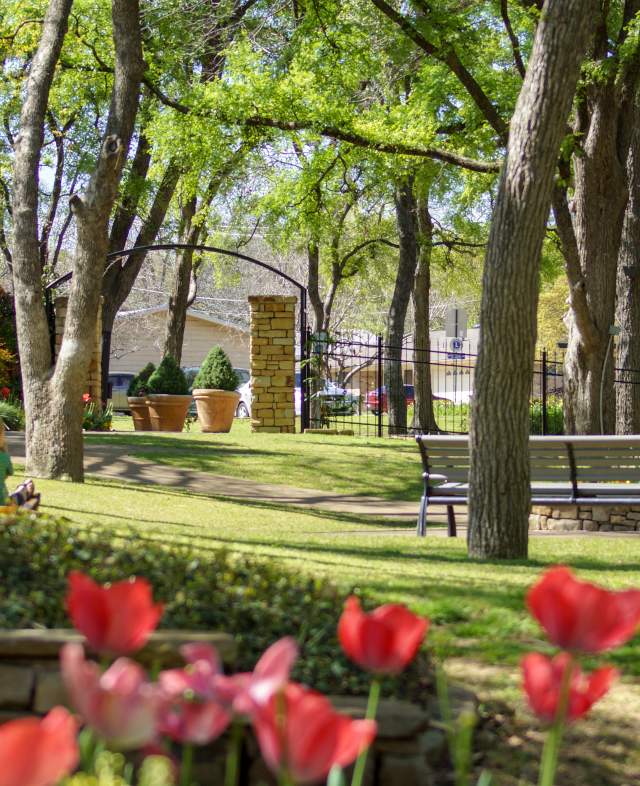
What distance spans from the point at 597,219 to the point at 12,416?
9828 mm

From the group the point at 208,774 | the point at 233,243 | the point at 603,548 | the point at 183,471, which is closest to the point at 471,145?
the point at 183,471

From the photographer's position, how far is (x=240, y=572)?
459 cm

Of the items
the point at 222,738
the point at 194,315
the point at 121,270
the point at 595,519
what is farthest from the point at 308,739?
the point at 194,315

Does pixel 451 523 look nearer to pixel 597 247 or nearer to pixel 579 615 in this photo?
pixel 597 247

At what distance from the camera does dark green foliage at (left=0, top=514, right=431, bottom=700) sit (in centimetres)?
376

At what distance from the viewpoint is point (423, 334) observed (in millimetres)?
25094

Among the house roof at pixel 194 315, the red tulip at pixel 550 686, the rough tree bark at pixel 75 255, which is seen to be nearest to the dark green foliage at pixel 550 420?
the rough tree bark at pixel 75 255

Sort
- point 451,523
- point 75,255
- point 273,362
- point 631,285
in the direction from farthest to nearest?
point 273,362
point 631,285
point 75,255
point 451,523

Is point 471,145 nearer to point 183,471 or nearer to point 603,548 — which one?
point 183,471

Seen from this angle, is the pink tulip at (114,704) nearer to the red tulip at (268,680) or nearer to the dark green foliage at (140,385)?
the red tulip at (268,680)

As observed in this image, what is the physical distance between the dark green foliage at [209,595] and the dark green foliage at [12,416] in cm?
1322

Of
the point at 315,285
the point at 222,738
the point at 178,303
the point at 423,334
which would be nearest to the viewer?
the point at 222,738

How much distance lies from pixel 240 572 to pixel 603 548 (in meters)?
4.45

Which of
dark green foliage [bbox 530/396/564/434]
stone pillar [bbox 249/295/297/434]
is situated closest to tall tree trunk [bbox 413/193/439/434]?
dark green foliage [bbox 530/396/564/434]
